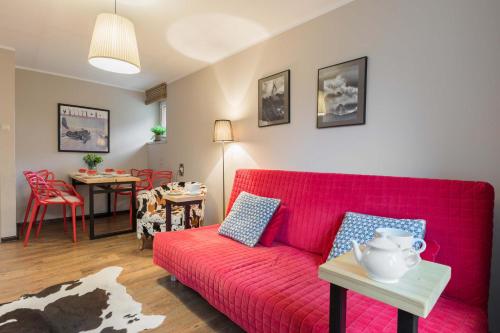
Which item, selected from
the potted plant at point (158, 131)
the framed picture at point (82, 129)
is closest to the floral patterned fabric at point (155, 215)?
the potted plant at point (158, 131)

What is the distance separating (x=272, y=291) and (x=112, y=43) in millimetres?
1961

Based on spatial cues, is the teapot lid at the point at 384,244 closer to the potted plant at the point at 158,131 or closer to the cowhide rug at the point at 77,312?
the cowhide rug at the point at 77,312

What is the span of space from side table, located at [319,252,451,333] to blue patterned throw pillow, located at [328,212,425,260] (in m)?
0.51

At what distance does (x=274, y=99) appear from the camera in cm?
259

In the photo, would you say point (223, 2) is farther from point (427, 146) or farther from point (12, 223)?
point (12, 223)

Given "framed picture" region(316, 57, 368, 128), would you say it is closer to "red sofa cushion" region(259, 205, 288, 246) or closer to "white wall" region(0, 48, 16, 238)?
"red sofa cushion" region(259, 205, 288, 246)

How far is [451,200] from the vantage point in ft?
4.59

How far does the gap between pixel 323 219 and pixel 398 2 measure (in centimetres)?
154

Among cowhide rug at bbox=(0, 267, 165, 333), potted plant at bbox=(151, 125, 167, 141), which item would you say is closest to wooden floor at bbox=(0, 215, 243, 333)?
cowhide rug at bbox=(0, 267, 165, 333)

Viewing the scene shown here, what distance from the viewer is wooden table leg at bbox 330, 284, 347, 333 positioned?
861 mm

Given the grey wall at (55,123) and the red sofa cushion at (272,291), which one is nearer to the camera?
the red sofa cushion at (272,291)

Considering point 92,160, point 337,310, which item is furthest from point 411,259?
point 92,160

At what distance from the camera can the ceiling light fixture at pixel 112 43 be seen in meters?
1.90

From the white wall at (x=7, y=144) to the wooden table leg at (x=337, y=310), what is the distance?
3844 mm
